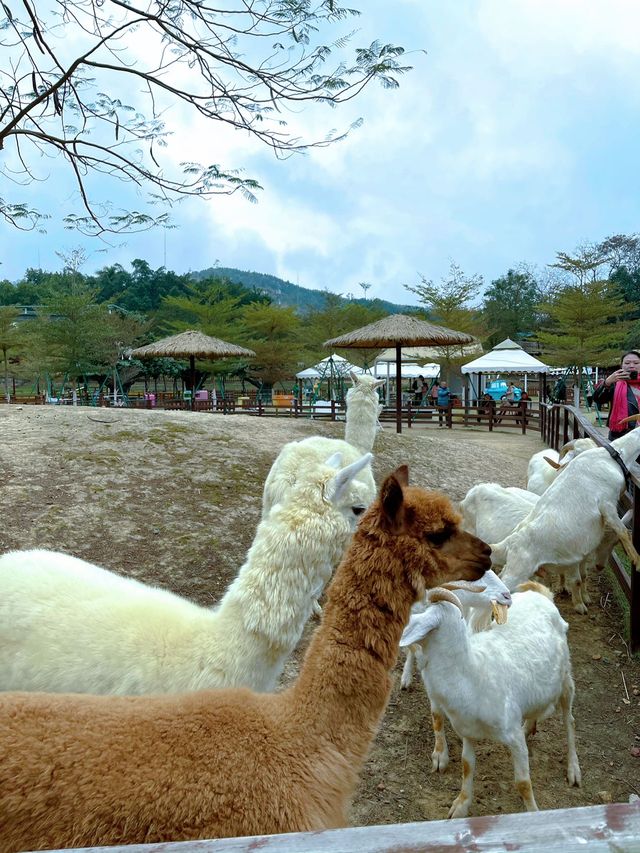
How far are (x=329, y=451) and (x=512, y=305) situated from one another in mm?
54044

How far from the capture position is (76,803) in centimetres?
123

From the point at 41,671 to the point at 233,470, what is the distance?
548 cm

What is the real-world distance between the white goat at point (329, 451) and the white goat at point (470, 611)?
63 cm

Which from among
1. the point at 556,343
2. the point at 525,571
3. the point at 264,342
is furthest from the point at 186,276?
the point at 525,571

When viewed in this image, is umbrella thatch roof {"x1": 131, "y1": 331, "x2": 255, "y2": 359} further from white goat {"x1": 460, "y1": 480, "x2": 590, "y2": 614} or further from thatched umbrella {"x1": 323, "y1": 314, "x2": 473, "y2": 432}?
white goat {"x1": 460, "y1": 480, "x2": 590, "y2": 614}

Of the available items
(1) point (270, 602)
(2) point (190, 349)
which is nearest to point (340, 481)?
(1) point (270, 602)

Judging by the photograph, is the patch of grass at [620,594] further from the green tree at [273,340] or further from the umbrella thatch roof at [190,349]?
the green tree at [273,340]

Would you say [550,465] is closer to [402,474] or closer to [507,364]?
[402,474]

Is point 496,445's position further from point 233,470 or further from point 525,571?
point 525,571

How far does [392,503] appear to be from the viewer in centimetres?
167

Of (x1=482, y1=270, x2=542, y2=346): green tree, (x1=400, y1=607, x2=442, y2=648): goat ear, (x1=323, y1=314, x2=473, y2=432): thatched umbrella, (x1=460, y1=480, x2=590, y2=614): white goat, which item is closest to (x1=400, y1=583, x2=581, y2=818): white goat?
(x1=400, y1=607, x2=442, y2=648): goat ear

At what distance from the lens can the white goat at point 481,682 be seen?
2396 mm

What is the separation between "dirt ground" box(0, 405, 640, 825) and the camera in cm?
271

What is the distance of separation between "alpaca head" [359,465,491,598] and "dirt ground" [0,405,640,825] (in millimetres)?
1362
